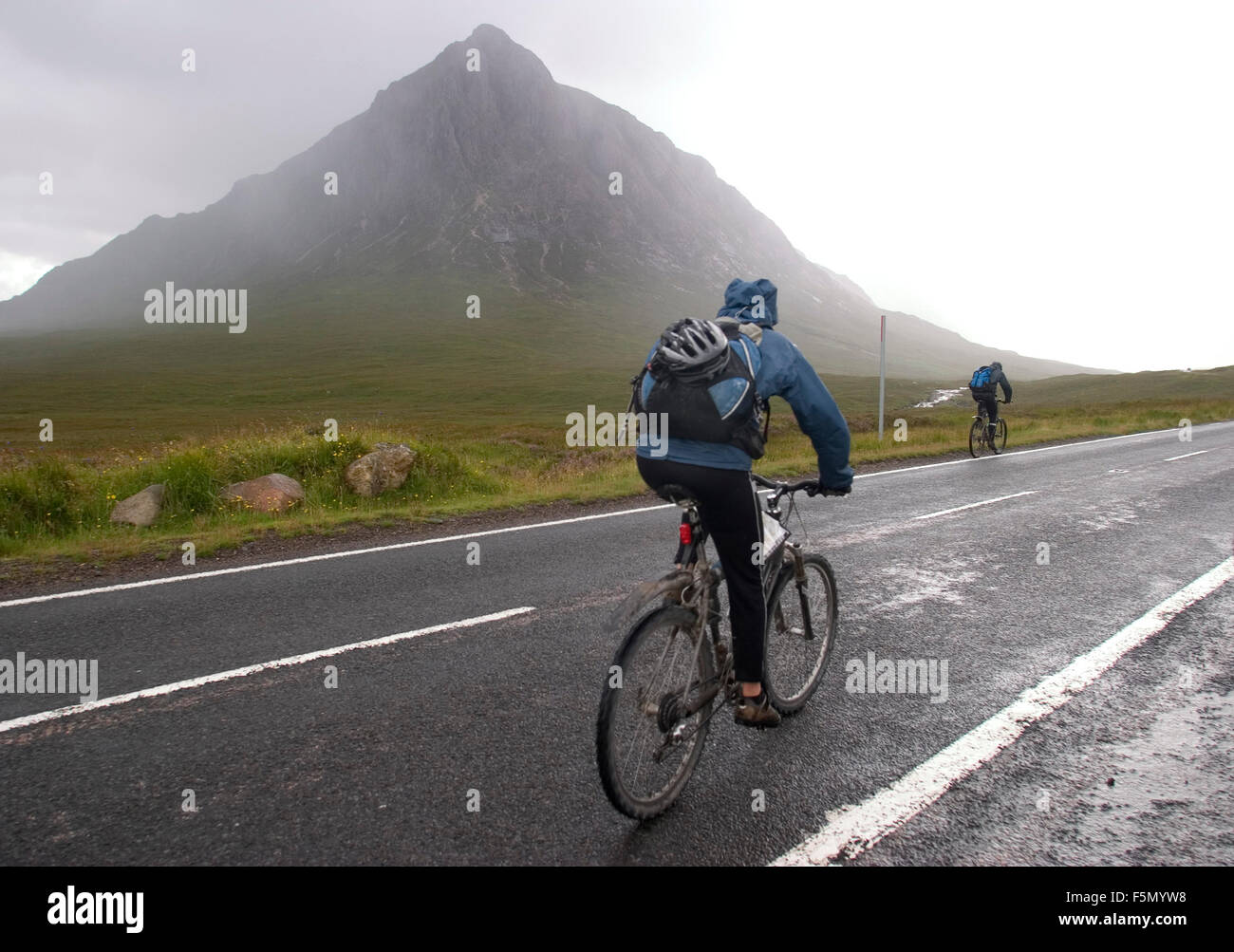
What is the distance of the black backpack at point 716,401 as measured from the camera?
3287mm

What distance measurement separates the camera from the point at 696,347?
3236mm

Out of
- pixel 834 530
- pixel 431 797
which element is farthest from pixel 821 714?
pixel 834 530

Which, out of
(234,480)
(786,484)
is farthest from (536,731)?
(234,480)

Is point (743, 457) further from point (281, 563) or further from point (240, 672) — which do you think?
point (281, 563)

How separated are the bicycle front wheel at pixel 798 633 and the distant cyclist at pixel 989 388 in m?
15.1

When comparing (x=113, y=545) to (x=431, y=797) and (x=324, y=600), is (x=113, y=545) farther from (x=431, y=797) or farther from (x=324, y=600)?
(x=431, y=797)

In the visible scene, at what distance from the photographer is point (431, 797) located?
137 inches

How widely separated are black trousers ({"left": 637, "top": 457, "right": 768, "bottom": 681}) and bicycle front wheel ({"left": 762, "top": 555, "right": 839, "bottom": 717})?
0.96 feet

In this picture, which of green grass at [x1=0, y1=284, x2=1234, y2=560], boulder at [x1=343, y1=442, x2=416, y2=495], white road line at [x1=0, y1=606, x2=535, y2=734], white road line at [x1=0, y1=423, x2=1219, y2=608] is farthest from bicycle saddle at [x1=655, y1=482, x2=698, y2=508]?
boulder at [x1=343, y1=442, x2=416, y2=495]

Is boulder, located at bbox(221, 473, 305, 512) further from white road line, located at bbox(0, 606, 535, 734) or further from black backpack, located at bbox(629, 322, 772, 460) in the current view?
black backpack, located at bbox(629, 322, 772, 460)

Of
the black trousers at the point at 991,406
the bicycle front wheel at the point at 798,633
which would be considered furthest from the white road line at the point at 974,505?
the black trousers at the point at 991,406

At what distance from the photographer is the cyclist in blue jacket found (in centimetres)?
340

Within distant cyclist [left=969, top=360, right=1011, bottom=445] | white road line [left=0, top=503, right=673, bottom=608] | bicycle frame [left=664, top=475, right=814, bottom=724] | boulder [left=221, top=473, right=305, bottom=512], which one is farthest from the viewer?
distant cyclist [left=969, top=360, right=1011, bottom=445]
